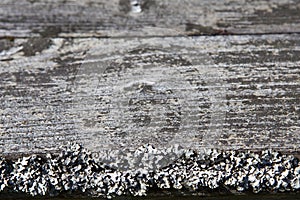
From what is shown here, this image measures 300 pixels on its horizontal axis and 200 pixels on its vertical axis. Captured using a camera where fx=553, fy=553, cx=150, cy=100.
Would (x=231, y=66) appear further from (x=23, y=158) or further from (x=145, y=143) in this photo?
(x=23, y=158)

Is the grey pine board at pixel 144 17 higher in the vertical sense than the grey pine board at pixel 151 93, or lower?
higher

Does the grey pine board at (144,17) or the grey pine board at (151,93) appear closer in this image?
the grey pine board at (151,93)

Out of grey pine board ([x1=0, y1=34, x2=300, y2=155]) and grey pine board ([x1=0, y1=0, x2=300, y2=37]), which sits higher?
grey pine board ([x1=0, y1=0, x2=300, y2=37])

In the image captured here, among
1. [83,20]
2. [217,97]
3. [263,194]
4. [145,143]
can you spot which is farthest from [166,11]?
[263,194]

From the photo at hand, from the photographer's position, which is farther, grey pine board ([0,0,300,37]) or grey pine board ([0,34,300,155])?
grey pine board ([0,0,300,37])

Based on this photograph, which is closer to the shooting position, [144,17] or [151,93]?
[151,93]
